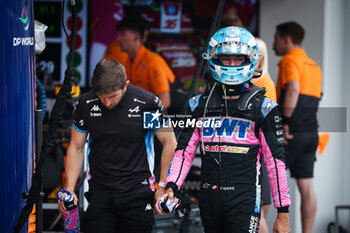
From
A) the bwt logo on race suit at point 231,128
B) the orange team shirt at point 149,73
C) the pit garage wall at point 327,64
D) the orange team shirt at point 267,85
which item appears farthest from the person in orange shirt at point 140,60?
the bwt logo on race suit at point 231,128

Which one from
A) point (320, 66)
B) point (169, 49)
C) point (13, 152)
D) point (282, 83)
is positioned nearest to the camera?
point (13, 152)

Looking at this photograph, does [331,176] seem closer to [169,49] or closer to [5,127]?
[169,49]

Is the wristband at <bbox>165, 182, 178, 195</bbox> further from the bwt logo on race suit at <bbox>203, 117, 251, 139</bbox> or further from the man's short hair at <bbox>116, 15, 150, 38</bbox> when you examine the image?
the man's short hair at <bbox>116, 15, 150, 38</bbox>

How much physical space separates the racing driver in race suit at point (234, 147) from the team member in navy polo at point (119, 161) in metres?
0.39

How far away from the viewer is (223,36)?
12.7 ft

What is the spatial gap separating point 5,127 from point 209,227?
1.44 metres

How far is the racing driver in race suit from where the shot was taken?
12.1ft

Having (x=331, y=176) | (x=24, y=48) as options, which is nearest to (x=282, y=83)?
(x=331, y=176)

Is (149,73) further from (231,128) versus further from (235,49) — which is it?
(231,128)

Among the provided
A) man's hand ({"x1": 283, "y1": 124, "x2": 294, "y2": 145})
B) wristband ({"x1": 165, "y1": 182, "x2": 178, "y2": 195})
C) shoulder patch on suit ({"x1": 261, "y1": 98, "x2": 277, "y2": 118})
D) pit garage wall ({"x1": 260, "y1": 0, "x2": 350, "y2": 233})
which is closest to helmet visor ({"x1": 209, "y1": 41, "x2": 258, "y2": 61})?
shoulder patch on suit ({"x1": 261, "y1": 98, "x2": 277, "y2": 118})

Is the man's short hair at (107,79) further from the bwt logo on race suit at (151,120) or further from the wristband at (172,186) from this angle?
the wristband at (172,186)

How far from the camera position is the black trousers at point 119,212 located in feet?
13.4

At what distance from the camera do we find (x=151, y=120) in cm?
Answer: 419

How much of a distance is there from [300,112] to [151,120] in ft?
8.87
